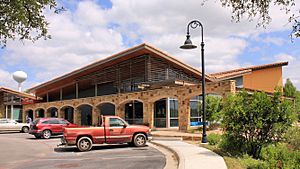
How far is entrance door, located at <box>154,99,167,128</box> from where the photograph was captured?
97.0 ft

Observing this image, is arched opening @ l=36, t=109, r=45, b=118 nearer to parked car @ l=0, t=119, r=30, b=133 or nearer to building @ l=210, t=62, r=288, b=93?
parked car @ l=0, t=119, r=30, b=133

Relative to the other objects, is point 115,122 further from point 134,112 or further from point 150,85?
point 134,112

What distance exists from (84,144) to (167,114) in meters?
14.3

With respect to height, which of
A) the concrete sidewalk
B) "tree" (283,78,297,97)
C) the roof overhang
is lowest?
the concrete sidewalk

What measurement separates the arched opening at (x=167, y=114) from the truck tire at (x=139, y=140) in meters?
12.0

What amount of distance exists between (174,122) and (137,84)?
15.8 ft

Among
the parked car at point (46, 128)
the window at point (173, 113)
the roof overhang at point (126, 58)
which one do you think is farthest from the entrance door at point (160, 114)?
the parked car at point (46, 128)

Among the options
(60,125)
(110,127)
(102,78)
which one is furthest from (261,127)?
(102,78)

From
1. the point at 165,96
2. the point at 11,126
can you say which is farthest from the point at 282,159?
the point at 11,126

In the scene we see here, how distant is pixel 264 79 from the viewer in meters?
40.2

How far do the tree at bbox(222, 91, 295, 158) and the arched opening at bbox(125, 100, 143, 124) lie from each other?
17.9m

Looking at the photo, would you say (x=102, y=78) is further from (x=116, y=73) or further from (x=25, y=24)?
(x=25, y=24)

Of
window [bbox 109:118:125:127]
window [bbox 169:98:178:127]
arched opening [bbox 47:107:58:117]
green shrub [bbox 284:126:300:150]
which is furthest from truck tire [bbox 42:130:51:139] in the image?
arched opening [bbox 47:107:58:117]

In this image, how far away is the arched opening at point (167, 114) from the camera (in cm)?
2923
